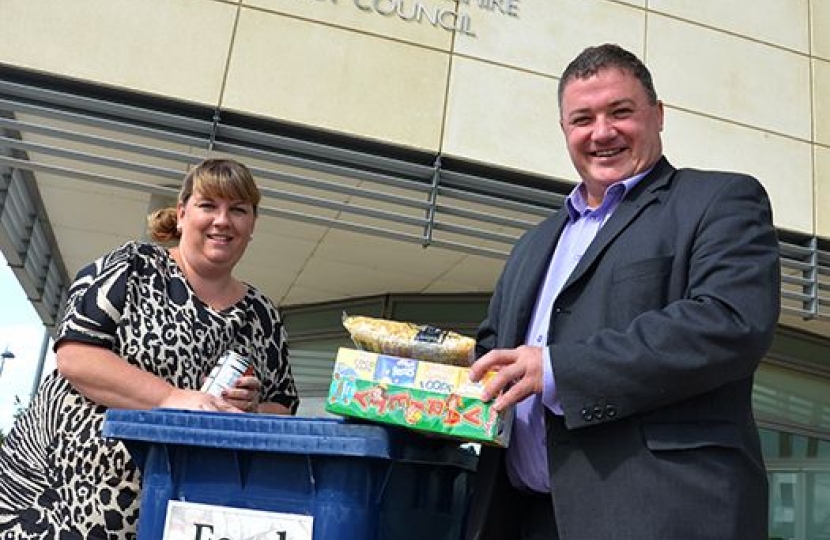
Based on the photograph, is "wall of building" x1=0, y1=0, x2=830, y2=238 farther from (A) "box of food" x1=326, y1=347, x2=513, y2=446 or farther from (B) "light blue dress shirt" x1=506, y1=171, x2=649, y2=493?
(A) "box of food" x1=326, y1=347, x2=513, y2=446

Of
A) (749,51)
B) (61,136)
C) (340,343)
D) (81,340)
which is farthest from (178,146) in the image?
(749,51)

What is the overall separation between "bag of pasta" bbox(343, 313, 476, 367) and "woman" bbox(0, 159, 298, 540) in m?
0.57

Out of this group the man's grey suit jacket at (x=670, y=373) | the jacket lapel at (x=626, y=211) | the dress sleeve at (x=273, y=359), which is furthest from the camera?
the dress sleeve at (x=273, y=359)

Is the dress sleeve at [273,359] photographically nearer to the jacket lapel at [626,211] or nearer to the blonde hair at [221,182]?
the blonde hair at [221,182]

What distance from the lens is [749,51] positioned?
275 inches

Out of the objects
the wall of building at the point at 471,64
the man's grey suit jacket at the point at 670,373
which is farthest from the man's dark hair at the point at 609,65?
the wall of building at the point at 471,64

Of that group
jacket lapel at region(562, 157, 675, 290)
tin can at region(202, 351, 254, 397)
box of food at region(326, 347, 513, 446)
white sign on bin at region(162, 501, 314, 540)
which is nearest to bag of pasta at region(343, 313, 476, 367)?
box of food at region(326, 347, 513, 446)

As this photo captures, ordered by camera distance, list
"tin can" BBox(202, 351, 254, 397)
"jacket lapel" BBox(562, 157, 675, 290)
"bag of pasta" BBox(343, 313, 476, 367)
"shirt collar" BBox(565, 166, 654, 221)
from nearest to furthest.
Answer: "bag of pasta" BBox(343, 313, 476, 367), "jacket lapel" BBox(562, 157, 675, 290), "shirt collar" BBox(565, 166, 654, 221), "tin can" BBox(202, 351, 254, 397)

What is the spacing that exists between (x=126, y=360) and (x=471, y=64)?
4.69 m

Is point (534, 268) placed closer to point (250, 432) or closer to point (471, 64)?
point (250, 432)

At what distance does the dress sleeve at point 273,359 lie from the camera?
2.41 metres

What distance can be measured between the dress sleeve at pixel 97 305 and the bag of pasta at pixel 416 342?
2.67 ft

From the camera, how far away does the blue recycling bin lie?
Result: 1.67 meters

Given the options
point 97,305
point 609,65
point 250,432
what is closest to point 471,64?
point 609,65
